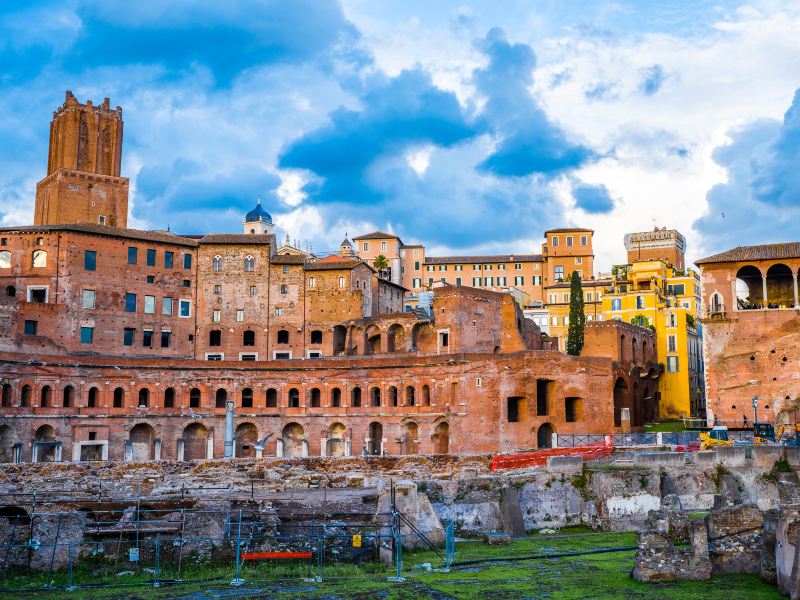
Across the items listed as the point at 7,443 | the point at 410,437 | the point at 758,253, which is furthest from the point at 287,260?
the point at 758,253

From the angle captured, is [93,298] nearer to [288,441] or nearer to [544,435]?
[288,441]

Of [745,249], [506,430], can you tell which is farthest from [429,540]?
[745,249]

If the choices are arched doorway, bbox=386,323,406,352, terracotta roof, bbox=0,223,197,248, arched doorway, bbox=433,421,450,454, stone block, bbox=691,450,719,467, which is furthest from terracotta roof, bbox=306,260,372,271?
stone block, bbox=691,450,719,467

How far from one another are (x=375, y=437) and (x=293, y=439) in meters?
5.99

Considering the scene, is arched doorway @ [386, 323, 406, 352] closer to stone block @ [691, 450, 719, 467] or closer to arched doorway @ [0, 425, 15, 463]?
arched doorway @ [0, 425, 15, 463]

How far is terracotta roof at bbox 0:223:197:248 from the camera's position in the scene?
60.4 m

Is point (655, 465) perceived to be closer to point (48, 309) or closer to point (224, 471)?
point (224, 471)

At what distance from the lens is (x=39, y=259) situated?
198ft

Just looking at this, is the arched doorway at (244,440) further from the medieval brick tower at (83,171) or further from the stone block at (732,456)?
the stone block at (732,456)

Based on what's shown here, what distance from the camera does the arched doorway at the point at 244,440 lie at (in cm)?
6016

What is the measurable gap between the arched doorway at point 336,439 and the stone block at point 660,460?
96.5ft

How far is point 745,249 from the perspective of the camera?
54.7m

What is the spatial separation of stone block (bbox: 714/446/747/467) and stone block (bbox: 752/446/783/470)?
1.67 feet

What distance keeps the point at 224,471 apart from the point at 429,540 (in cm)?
1581
